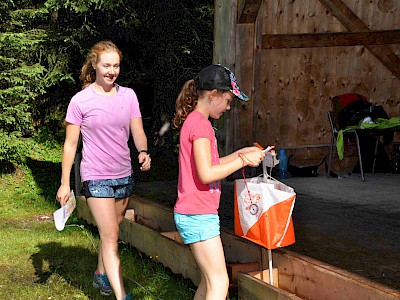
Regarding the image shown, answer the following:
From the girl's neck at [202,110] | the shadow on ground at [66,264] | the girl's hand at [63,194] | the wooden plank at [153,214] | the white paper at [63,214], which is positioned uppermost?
the girl's neck at [202,110]

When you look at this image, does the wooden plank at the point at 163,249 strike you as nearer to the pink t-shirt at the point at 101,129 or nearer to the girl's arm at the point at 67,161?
the pink t-shirt at the point at 101,129

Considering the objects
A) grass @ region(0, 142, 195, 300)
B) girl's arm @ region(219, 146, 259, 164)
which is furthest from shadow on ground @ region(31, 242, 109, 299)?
girl's arm @ region(219, 146, 259, 164)

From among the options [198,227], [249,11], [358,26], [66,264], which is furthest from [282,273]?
[358,26]

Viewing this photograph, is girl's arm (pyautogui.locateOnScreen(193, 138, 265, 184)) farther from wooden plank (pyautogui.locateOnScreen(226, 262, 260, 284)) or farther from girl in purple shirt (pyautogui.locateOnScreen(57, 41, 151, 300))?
wooden plank (pyautogui.locateOnScreen(226, 262, 260, 284))

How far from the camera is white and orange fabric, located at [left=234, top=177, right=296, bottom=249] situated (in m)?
3.75

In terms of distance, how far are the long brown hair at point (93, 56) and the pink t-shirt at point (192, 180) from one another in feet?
3.81

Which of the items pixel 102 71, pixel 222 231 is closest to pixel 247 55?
pixel 222 231

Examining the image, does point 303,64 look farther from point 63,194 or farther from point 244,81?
point 63,194

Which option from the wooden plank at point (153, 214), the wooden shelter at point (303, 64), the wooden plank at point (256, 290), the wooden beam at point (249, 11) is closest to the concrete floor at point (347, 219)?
the wooden plank at point (153, 214)

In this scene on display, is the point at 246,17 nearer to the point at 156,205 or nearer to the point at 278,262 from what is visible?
the point at 156,205

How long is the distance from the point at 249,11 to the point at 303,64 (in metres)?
1.30

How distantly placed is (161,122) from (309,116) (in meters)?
4.77

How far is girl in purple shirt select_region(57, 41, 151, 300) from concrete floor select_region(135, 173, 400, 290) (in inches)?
47.1

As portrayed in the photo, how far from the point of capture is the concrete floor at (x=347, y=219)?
15.0ft
